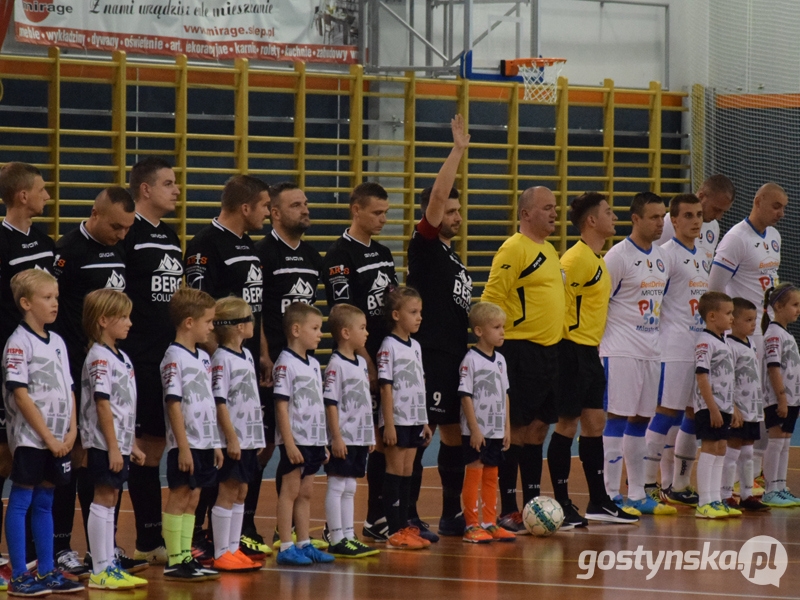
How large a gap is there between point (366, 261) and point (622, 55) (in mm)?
9658

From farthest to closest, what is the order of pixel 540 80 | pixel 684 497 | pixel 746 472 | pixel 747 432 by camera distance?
1. pixel 540 80
2. pixel 684 497
3. pixel 746 472
4. pixel 747 432

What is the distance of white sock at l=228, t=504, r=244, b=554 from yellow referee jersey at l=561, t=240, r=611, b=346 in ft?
7.95

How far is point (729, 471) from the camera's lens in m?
7.71

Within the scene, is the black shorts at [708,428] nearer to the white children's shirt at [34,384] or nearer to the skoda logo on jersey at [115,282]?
the skoda logo on jersey at [115,282]

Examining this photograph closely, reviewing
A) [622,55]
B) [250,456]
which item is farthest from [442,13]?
[250,456]

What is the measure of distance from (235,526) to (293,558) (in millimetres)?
346

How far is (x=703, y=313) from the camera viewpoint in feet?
25.0

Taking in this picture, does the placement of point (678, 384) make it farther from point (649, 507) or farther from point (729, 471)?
point (649, 507)

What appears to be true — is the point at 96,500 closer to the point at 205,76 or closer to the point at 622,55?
A: the point at 205,76

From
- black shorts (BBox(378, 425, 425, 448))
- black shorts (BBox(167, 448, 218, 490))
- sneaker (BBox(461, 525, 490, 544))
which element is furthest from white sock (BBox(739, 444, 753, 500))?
black shorts (BBox(167, 448, 218, 490))

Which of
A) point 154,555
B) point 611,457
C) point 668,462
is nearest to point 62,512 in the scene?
point 154,555

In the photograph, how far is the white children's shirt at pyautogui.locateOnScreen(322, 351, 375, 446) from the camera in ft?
20.0

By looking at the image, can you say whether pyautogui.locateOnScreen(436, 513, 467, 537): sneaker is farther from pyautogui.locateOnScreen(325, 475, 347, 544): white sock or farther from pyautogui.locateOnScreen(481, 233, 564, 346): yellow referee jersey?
pyautogui.locateOnScreen(481, 233, 564, 346): yellow referee jersey

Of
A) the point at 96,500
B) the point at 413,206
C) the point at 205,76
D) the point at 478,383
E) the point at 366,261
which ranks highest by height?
the point at 205,76
